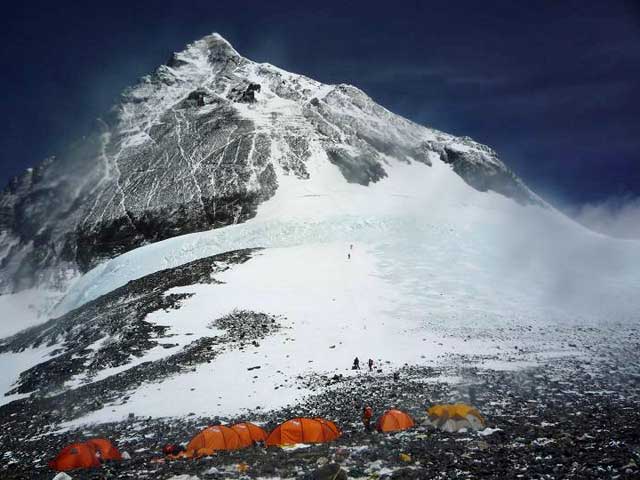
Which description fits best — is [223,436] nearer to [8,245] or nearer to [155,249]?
[155,249]

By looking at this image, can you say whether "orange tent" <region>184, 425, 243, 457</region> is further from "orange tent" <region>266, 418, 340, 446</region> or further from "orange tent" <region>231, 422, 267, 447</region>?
"orange tent" <region>266, 418, 340, 446</region>

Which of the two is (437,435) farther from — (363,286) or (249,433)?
(363,286)

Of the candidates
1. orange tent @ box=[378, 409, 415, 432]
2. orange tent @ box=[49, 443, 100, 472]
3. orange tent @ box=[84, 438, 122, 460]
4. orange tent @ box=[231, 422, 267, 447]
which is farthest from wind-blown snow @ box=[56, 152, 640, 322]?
orange tent @ box=[49, 443, 100, 472]

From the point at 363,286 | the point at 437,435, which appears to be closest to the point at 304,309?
the point at 363,286

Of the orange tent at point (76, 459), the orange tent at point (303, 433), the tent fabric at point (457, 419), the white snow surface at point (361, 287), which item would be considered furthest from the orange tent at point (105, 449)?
the tent fabric at point (457, 419)

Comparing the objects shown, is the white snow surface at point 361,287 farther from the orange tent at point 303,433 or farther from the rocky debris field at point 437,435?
the orange tent at point 303,433

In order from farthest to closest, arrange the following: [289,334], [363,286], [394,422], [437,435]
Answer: [363,286]
[289,334]
[394,422]
[437,435]
